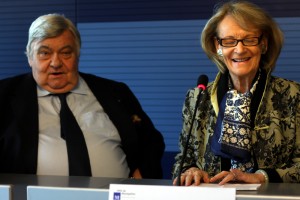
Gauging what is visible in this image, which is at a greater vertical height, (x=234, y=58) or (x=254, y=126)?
(x=234, y=58)

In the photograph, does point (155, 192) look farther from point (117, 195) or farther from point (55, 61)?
point (55, 61)

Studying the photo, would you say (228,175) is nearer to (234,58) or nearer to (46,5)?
(234,58)

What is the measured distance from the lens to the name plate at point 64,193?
62.3 inches

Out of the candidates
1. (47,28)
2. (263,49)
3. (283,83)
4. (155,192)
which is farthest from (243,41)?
(47,28)

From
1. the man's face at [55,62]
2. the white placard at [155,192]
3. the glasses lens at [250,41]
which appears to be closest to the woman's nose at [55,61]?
the man's face at [55,62]

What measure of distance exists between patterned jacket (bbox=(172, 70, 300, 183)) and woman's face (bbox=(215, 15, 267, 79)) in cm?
10

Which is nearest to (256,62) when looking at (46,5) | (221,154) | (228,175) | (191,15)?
(221,154)

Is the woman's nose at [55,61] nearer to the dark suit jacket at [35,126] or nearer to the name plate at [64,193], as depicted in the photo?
the dark suit jacket at [35,126]

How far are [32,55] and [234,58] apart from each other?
1.05m

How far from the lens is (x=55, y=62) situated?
272cm

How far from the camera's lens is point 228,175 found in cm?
177

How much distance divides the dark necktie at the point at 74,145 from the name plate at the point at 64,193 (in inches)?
34.6

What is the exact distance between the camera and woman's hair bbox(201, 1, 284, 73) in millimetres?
2213

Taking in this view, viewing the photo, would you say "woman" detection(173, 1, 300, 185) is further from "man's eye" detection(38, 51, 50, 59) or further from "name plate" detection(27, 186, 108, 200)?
"man's eye" detection(38, 51, 50, 59)
